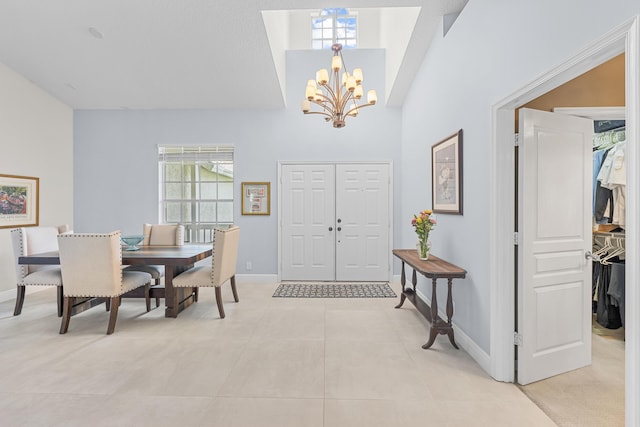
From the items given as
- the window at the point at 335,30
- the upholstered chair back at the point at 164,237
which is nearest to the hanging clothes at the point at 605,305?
the upholstered chair back at the point at 164,237

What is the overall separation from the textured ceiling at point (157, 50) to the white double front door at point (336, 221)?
4.21 ft

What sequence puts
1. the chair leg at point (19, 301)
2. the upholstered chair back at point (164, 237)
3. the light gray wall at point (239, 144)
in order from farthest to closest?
the light gray wall at point (239, 144) → the upholstered chair back at point (164, 237) → the chair leg at point (19, 301)

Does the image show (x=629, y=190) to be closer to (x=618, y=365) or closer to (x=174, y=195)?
(x=618, y=365)

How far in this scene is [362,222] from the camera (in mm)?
5504

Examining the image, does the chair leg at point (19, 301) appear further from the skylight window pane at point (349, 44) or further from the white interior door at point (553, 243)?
the skylight window pane at point (349, 44)

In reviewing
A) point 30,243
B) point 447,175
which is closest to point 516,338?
point 447,175

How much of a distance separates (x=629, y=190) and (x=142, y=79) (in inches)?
209

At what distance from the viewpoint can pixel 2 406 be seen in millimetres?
2031

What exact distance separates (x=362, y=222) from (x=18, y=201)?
4.91 metres

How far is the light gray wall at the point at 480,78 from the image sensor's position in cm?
163

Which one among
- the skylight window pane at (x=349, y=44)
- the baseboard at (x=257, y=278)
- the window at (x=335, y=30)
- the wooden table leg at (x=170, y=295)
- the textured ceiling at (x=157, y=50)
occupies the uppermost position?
the window at (x=335, y=30)

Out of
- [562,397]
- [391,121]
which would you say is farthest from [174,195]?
[562,397]

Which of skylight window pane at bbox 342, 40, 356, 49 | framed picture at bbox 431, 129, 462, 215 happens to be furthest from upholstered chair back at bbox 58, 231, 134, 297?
skylight window pane at bbox 342, 40, 356, 49

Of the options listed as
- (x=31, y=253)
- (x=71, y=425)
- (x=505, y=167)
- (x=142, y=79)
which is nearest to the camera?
(x=71, y=425)
